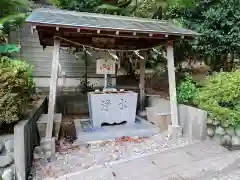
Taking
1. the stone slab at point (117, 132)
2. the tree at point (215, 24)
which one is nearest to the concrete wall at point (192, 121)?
the stone slab at point (117, 132)

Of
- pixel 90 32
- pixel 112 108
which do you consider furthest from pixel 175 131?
pixel 90 32

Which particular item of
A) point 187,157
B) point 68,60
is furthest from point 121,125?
point 68,60

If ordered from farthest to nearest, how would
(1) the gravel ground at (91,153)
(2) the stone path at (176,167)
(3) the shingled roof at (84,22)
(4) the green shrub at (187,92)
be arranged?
1. (4) the green shrub at (187,92)
2. (3) the shingled roof at (84,22)
3. (1) the gravel ground at (91,153)
4. (2) the stone path at (176,167)

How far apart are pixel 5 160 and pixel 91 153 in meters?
1.70

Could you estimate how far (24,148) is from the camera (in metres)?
3.19

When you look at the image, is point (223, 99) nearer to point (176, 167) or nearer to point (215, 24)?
point (176, 167)

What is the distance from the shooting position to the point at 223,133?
4359mm

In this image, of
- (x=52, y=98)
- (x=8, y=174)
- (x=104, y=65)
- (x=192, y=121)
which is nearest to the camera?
(x=8, y=174)

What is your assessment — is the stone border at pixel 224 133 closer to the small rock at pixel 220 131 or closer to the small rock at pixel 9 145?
the small rock at pixel 220 131

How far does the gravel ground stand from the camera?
12.0 ft

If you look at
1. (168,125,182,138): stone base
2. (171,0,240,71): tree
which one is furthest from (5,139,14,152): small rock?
(171,0,240,71): tree

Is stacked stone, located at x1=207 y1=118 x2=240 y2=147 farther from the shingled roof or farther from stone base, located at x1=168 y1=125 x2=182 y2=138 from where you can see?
the shingled roof

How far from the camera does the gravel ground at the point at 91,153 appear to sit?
144 inches

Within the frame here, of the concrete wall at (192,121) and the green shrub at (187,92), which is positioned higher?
the green shrub at (187,92)
